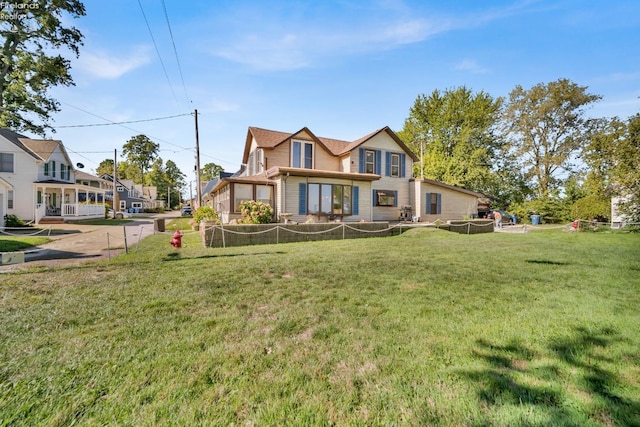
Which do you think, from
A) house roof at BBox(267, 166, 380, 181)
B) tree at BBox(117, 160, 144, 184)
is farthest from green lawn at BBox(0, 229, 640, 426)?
tree at BBox(117, 160, 144, 184)

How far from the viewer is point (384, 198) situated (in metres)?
20.6

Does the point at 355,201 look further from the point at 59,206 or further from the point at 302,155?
the point at 59,206

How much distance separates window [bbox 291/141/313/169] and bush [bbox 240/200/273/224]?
20.8 ft

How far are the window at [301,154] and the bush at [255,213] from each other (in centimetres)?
634

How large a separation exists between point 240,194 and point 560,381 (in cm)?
1630

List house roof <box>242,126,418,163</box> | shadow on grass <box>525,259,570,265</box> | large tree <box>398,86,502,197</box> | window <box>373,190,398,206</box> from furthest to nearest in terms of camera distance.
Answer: large tree <box>398,86,502,197</box> → window <box>373,190,398,206</box> → house roof <box>242,126,418,163</box> → shadow on grass <box>525,259,570,265</box>

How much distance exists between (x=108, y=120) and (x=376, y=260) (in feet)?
84.5

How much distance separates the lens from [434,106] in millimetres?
35812

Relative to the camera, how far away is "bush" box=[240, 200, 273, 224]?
13.6m

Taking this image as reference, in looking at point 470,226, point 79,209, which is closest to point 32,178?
point 79,209

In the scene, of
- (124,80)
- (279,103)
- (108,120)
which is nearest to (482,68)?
(279,103)

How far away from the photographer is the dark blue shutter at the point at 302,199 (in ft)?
52.9

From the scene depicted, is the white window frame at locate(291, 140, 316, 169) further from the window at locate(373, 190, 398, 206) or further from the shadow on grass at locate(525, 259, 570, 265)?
the shadow on grass at locate(525, 259, 570, 265)

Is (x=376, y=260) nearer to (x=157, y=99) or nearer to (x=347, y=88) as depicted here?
(x=347, y=88)
